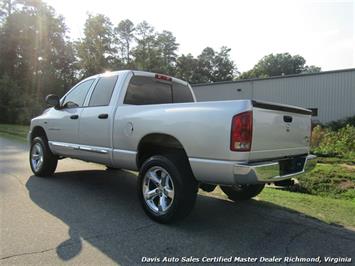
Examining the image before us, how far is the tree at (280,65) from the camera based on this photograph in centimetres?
8819

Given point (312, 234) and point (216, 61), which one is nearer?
point (312, 234)

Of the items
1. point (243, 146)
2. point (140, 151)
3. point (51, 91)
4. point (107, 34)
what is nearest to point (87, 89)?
point (140, 151)

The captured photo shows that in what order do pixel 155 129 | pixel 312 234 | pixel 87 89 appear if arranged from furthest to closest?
pixel 87 89, pixel 155 129, pixel 312 234

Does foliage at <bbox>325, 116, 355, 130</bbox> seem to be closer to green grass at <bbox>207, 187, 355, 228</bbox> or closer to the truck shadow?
green grass at <bbox>207, 187, 355, 228</bbox>

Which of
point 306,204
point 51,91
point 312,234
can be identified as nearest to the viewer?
point 312,234

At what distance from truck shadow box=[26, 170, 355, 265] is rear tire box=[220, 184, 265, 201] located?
138 millimetres

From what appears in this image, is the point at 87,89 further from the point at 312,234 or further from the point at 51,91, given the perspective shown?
the point at 51,91

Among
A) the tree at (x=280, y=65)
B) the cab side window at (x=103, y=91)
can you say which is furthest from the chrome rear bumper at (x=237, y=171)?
the tree at (x=280, y=65)

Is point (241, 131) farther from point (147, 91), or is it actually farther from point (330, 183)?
point (330, 183)

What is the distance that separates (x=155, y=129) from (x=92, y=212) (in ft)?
5.00

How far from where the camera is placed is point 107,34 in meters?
57.4

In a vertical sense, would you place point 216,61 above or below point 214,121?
above

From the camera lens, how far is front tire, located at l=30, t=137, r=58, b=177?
7258mm

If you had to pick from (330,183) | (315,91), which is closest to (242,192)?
(330,183)
